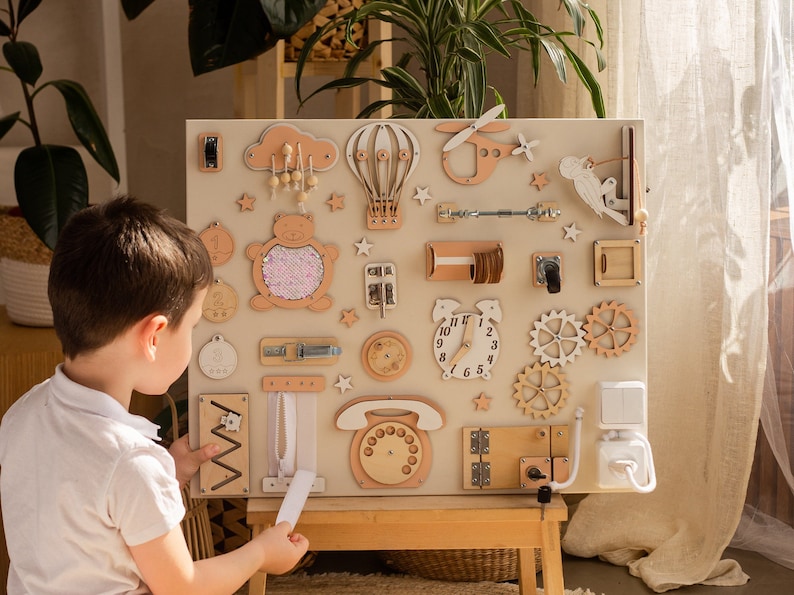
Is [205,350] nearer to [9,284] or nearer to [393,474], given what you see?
[393,474]

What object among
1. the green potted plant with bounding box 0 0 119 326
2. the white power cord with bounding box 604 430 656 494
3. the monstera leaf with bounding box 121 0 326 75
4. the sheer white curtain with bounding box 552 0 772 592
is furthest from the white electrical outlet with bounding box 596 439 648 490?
the green potted plant with bounding box 0 0 119 326

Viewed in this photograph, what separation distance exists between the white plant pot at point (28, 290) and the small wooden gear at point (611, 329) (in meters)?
1.34

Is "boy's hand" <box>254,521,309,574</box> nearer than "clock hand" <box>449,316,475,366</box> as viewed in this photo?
Yes

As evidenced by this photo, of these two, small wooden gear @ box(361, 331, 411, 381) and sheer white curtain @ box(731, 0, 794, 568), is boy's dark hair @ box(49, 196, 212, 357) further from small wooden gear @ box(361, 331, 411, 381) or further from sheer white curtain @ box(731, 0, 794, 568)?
sheer white curtain @ box(731, 0, 794, 568)

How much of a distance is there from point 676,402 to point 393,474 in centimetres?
87

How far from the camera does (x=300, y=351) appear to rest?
150 cm

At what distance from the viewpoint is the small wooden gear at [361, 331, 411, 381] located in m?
1.51

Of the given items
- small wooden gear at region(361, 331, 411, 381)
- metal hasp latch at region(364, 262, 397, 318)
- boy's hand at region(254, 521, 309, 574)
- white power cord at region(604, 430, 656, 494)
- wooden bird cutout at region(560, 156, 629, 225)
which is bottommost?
boy's hand at region(254, 521, 309, 574)

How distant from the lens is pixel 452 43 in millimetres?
1784

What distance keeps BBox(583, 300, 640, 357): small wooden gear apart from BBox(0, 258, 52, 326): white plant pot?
134cm

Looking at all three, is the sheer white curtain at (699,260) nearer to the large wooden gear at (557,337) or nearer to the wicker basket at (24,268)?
the large wooden gear at (557,337)

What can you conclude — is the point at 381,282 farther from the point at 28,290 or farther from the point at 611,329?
the point at 28,290

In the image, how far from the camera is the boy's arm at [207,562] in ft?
3.76

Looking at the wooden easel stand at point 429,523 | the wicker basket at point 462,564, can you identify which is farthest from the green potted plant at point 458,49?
the wicker basket at point 462,564
